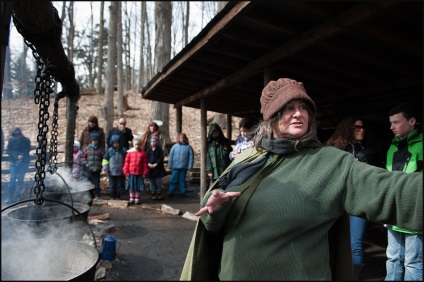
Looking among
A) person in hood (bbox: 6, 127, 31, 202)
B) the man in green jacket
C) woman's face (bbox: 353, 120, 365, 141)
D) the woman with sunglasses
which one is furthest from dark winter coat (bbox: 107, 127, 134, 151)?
the man in green jacket

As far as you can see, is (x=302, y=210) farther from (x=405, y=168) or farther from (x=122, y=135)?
(x=122, y=135)

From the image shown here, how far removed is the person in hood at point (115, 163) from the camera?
7016mm

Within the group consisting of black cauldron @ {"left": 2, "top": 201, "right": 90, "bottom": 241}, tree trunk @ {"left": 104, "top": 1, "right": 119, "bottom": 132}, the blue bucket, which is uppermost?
tree trunk @ {"left": 104, "top": 1, "right": 119, "bottom": 132}

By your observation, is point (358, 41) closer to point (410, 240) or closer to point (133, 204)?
point (410, 240)

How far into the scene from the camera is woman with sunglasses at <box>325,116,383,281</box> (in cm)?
301

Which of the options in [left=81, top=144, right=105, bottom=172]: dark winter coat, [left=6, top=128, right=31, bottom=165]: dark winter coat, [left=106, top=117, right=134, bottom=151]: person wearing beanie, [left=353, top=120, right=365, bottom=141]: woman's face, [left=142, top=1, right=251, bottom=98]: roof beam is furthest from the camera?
[left=106, top=117, right=134, bottom=151]: person wearing beanie

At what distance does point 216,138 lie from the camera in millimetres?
6512

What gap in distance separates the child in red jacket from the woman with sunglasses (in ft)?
16.4

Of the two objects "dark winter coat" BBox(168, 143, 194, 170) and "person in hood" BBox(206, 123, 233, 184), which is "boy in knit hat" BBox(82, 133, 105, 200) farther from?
"person in hood" BBox(206, 123, 233, 184)

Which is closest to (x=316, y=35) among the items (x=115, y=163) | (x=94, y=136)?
(x=115, y=163)

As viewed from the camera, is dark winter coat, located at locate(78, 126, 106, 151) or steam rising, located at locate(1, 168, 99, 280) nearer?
steam rising, located at locate(1, 168, 99, 280)

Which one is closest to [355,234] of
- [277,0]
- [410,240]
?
[410,240]

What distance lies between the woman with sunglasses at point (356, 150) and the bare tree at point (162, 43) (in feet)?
29.0

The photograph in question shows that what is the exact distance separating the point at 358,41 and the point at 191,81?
3215 mm
